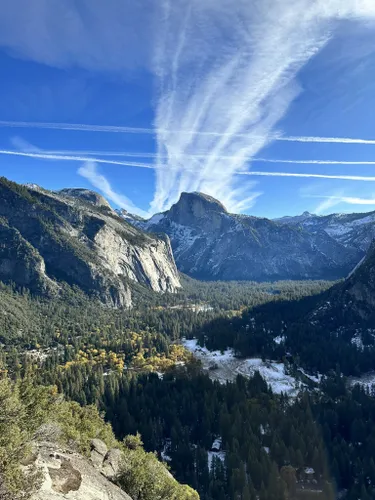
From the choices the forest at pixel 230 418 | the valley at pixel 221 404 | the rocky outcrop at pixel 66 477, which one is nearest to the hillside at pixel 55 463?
the rocky outcrop at pixel 66 477

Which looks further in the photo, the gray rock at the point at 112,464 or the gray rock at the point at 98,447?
the gray rock at the point at 98,447

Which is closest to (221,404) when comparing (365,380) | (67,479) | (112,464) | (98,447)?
(98,447)

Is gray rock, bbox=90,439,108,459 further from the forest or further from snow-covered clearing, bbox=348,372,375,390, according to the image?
snow-covered clearing, bbox=348,372,375,390

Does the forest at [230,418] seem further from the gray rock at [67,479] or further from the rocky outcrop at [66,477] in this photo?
the gray rock at [67,479]

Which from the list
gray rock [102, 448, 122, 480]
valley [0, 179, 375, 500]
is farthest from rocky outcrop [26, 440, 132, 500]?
gray rock [102, 448, 122, 480]

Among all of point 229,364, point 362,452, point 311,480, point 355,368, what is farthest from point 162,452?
point 355,368

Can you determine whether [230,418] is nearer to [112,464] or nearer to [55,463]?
[112,464]
